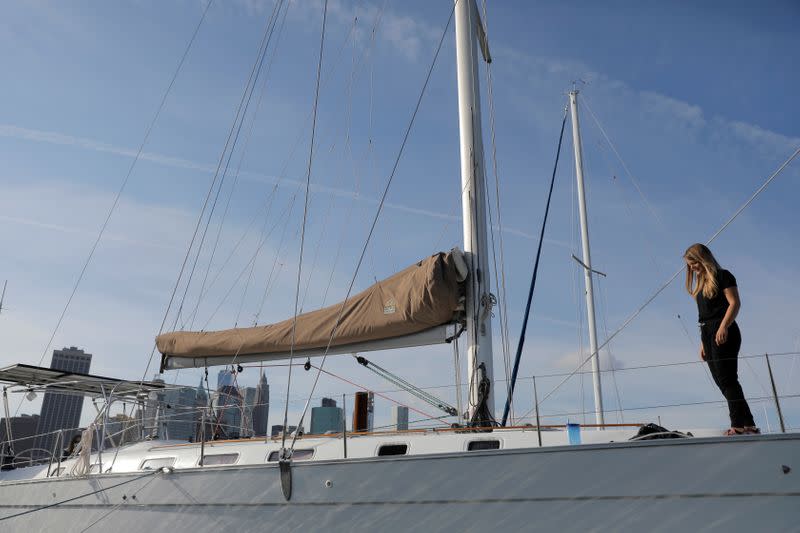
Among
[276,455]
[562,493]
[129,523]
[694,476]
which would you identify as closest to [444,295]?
[276,455]

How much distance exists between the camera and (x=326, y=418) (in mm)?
7777

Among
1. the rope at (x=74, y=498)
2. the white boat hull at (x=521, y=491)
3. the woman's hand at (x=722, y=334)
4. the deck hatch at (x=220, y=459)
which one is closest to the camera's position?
the white boat hull at (x=521, y=491)

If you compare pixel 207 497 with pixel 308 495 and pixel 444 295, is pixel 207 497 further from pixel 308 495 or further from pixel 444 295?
pixel 444 295

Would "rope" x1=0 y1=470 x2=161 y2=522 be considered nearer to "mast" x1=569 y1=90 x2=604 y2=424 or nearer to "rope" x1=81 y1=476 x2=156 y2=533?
"rope" x1=81 y1=476 x2=156 y2=533

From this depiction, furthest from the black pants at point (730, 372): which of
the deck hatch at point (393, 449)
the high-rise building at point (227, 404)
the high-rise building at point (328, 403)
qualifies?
the high-rise building at point (227, 404)

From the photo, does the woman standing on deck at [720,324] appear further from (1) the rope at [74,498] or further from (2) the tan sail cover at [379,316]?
(1) the rope at [74,498]

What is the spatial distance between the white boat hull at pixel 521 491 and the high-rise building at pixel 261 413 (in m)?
1.38

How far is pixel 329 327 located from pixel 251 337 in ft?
4.92

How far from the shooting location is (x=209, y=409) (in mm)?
8414

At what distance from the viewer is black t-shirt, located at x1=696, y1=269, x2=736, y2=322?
525 centimetres

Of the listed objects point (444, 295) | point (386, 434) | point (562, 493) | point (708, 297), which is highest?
point (444, 295)

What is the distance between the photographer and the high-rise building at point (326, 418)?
7676 mm

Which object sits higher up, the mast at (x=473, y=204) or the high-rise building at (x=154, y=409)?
the mast at (x=473, y=204)


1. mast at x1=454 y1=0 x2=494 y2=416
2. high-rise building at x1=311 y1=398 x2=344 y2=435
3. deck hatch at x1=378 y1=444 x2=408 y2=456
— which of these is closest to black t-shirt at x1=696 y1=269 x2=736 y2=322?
mast at x1=454 y1=0 x2=494 y2=416
